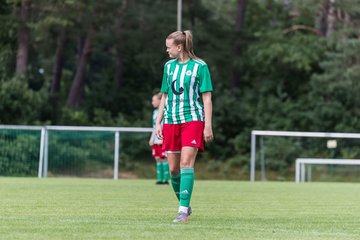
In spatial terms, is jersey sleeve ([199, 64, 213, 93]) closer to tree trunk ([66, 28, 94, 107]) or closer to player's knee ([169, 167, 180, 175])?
player's knee ([169, 167, 180, 175])

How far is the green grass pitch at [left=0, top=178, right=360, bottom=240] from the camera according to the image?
8.89m

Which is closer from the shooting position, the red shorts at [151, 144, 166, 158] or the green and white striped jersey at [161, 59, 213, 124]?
the green and white striped jersey at [161, 59, 213, 124]

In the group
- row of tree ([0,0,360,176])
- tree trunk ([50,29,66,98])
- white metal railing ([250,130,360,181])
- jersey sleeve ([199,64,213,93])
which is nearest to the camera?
jersey sleeve ([199,64,213,93])

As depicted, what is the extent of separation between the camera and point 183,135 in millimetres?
10516

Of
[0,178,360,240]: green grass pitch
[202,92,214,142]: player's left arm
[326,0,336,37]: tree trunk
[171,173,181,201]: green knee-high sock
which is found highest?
[326,0,336,37]: tree trunk

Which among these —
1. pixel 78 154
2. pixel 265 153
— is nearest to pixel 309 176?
pixel 265 153

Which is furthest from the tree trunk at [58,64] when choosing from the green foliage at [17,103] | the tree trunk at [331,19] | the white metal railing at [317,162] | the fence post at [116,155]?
the white metal railing at [317,162]

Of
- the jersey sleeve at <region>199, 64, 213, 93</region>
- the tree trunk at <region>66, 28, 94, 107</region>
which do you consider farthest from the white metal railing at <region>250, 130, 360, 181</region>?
the jersey sleeve at <region>199, 64, 213, 93</region>

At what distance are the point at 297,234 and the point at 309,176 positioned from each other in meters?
22.2

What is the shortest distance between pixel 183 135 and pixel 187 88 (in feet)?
1.63

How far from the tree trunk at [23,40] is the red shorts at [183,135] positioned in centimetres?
3054

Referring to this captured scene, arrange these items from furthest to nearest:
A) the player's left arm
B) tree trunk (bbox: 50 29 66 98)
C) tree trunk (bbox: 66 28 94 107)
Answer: tree trunk (bbox: 50 29 66 98) → tree trunk (bbox: 66 28 94 107) → the player's left arm

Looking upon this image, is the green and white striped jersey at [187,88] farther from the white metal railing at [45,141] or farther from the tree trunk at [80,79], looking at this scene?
the tree trunk at [80,79]

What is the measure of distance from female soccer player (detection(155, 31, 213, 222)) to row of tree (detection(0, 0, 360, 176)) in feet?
84.3
